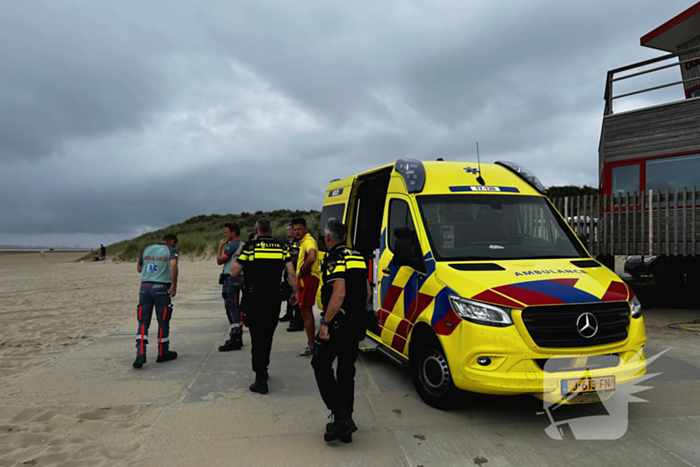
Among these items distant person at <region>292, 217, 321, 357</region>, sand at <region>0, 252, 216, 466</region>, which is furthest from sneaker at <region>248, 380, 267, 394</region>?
distant person at <region>292, 217, 321, 357</region>

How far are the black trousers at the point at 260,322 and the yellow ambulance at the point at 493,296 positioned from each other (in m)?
1.37

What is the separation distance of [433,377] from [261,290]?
2014 mm

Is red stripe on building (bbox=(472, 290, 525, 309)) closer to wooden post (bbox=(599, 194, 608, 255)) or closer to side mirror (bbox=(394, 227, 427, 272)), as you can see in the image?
side mirror (bbox=(394, 227, 427, 272))

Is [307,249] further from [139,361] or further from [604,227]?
[604,227]

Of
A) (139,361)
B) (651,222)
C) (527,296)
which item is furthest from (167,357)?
(651,222)

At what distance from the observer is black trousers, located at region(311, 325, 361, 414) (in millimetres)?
3701

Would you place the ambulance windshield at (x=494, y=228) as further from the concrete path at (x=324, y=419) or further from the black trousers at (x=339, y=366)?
the concrete path at (x=324, y=419)

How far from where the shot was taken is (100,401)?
4715 millimetres

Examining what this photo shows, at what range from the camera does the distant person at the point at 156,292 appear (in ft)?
20.0

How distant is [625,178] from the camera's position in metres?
12.5

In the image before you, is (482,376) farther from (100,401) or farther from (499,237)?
(100,401)

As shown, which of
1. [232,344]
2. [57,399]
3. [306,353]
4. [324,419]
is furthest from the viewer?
[232,344]

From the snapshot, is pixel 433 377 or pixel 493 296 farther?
pixel 433 377

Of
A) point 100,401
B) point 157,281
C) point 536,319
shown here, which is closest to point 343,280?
point 536,319
